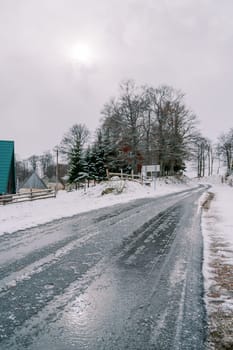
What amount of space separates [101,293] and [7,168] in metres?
21.4

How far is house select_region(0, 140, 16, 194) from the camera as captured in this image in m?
22.4

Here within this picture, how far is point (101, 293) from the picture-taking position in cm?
372

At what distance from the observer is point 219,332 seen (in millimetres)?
2760

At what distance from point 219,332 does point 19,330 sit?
198 cm

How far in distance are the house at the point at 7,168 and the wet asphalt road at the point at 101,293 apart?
16.4m

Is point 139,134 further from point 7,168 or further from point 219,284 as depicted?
point 219,284

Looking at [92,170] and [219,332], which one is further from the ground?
[92,170]

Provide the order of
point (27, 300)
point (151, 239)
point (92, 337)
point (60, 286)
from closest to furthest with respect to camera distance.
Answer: point (92, 337) → point (27, 300) → point (60, 286) → point (151, 239)

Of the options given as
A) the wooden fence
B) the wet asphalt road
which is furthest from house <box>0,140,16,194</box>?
the wet asphalt road

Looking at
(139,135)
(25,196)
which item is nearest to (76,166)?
(139,135)

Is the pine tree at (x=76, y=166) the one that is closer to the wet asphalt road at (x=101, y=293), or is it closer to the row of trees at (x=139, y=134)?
the row of trees at (x=139, y=134)

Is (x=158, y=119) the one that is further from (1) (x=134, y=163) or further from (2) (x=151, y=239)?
(2) (x=151, y=239)

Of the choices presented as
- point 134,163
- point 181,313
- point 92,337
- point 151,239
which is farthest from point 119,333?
point 134,163

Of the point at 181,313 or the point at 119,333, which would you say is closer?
the point at 119,333
